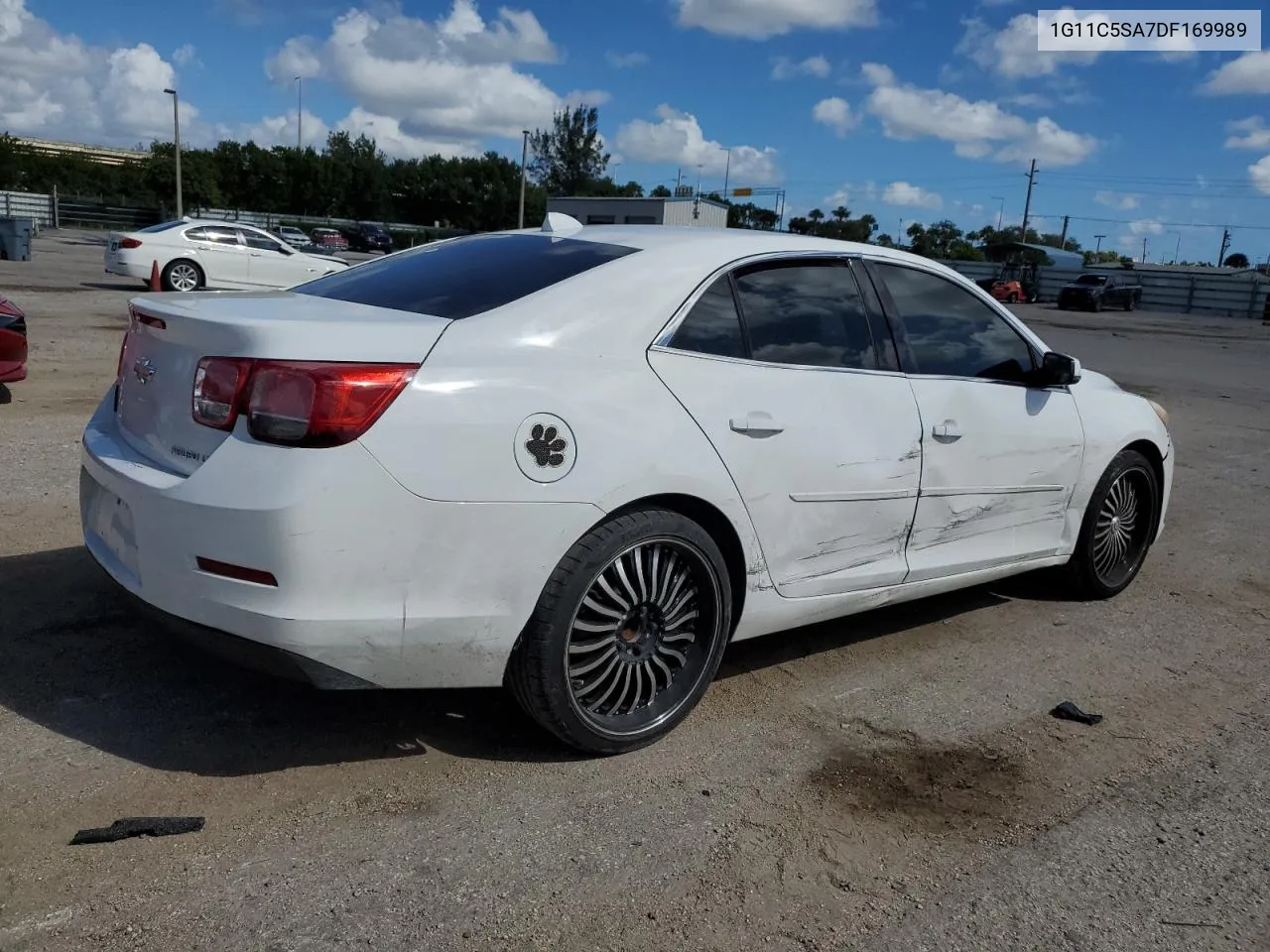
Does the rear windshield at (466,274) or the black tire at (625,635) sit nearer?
the black tire at (625,635)

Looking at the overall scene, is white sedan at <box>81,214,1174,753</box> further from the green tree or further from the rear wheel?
the green tree

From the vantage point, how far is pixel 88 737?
3229mm

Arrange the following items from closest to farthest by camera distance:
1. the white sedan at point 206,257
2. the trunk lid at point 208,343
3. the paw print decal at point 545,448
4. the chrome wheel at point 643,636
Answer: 1. the trunk lid at point 208,343
2. the paw print decal at point 545,448
3. the chrome wheel at point 643,636
4. the white sedan at point 206,257

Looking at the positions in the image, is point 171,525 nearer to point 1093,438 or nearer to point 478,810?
point 478,810

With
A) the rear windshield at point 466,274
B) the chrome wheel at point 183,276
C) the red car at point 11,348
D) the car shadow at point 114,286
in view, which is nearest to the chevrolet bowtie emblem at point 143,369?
the rear windshield at point 466,274

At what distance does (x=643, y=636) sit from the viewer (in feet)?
11.1

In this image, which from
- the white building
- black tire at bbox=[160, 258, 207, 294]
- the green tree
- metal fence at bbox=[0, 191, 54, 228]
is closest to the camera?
black tire at bbox=[160, 258, 207, 294]

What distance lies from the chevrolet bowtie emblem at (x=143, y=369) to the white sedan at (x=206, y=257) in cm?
1616

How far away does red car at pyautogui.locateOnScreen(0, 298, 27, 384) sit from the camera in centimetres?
775

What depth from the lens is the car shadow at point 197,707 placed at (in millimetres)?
3240

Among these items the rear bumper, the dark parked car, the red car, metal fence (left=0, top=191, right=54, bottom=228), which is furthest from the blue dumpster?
metal fence (left=0, top=191, right=54, bottom=228)

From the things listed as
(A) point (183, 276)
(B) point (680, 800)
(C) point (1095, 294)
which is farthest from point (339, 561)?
(C) point (1095, 294)

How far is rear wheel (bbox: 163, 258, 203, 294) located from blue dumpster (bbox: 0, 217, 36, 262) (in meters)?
10.2

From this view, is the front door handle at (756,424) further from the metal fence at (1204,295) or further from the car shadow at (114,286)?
the metal fence at (1204,295)
